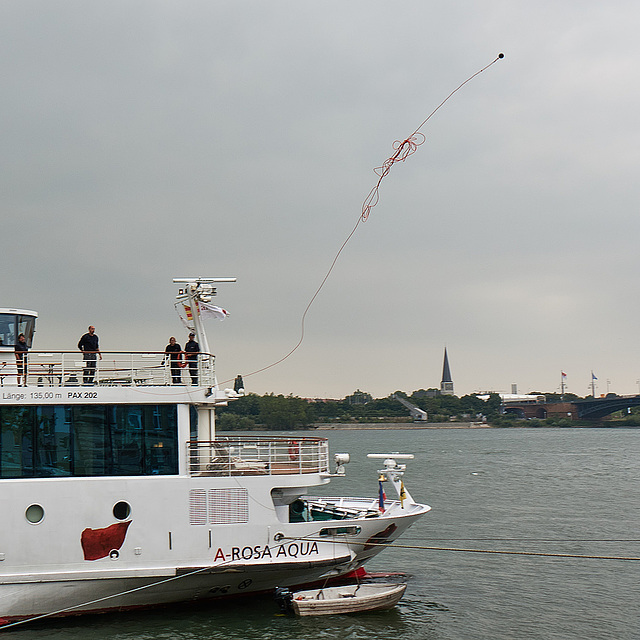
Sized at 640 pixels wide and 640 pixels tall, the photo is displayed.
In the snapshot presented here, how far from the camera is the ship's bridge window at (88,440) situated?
16.1m

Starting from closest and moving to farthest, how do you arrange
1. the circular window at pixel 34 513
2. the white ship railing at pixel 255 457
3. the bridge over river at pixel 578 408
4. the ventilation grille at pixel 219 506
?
the circular window at pixel 34 513 → the ventilation grille at pixel 219 506 → the white ship railing at pixel 255 457 → the bridge over river at pixel 578 408

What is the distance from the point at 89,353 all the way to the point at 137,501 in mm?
3389

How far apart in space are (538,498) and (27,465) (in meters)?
31.4

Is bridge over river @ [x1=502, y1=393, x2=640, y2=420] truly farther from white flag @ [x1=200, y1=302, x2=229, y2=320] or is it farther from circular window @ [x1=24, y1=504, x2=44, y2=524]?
circular window @ [x1=24, y1=504, x2=44, y2=524]

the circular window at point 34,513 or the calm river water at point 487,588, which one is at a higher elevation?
the circular window at point 34,513

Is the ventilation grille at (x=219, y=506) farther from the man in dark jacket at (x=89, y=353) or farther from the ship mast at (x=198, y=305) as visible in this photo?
the man in dark jacket at (x=89, y=353)

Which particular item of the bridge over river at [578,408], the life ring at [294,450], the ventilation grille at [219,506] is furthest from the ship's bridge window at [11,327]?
the bridge over river at [578,408]

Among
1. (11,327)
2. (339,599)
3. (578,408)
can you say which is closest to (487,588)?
(339,599)

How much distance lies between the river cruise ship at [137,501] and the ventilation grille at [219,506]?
0.02 m

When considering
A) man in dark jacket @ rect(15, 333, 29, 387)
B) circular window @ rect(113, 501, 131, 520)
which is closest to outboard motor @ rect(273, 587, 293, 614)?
circular window @ rect(113, 501, 131, 520)

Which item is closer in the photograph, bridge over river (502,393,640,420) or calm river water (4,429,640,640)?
calm river water (4,429,640,640)

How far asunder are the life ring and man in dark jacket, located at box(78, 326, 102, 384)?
468cm

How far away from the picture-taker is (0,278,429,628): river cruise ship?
1577 cm

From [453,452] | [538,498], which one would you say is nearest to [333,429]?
[453,452]
